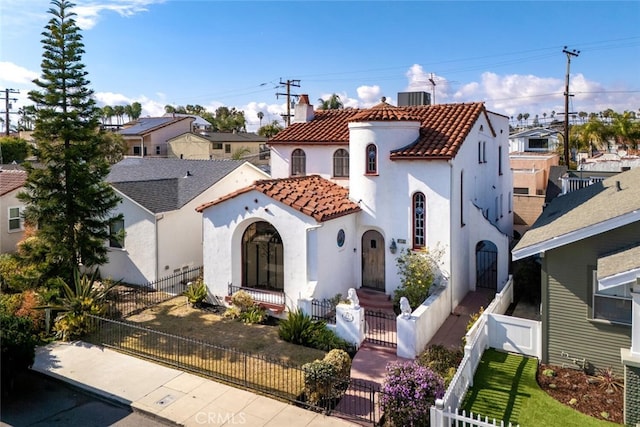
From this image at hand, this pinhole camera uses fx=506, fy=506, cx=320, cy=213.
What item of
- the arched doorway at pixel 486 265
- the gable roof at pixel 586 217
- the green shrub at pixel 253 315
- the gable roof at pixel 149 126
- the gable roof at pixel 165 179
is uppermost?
the gable roof at pixel 149 126

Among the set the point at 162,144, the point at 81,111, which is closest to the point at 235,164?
the point at 81,111

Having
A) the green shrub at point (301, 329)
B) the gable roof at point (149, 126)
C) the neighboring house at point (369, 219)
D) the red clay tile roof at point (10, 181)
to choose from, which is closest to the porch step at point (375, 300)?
the neighboring house at point (369, 219)

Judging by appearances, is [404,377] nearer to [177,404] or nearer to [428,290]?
[177,404]

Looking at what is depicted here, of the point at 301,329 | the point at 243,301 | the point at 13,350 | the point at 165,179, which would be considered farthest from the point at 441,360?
the point at 165,179

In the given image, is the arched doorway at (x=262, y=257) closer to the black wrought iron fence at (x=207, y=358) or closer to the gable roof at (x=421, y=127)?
the black wrought iron fence at (x=207, y=358)
